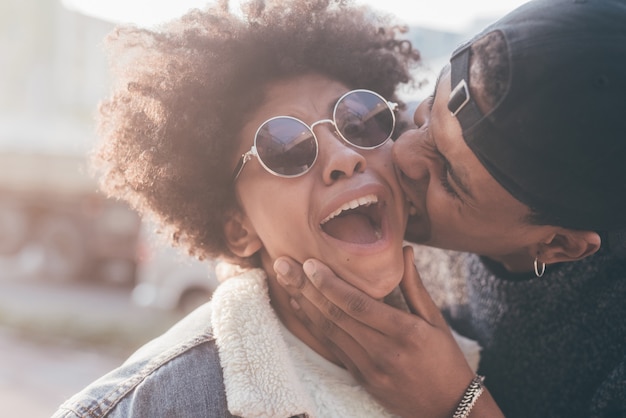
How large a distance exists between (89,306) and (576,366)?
30.6 ft

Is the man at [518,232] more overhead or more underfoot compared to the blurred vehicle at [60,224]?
more overhead

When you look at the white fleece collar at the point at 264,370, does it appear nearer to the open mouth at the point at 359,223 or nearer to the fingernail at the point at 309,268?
the fingernail at the point at 309,268

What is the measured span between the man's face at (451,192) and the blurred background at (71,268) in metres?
0.70

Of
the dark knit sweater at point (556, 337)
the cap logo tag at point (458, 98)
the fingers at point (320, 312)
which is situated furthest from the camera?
the dark knit sweater at point (556, 337)

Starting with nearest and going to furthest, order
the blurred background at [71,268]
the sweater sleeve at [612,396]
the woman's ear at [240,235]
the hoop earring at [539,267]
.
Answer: the sweater sleeve at [612,396] → the hoop earring at [539,267] → the woman's ear at [240,235] → the blurred background at [71,268]

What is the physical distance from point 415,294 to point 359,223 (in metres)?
0.33

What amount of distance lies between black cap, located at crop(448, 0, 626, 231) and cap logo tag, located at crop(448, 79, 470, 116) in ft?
0.04

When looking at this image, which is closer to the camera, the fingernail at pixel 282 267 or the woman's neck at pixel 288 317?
the fingernail at pixel 282 267

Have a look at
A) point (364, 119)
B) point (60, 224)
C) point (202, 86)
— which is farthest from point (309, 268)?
point (60, 224)

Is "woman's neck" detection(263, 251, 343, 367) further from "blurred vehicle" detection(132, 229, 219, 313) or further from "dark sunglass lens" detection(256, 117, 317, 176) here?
"blurred vehicle" detection(132, 229, 219, 313)

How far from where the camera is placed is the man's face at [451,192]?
220 centimetres

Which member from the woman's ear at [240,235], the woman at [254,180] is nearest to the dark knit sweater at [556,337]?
the woman at [254,180]

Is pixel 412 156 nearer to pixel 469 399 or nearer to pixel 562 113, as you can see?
pixel 562 113

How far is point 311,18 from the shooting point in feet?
9.36
